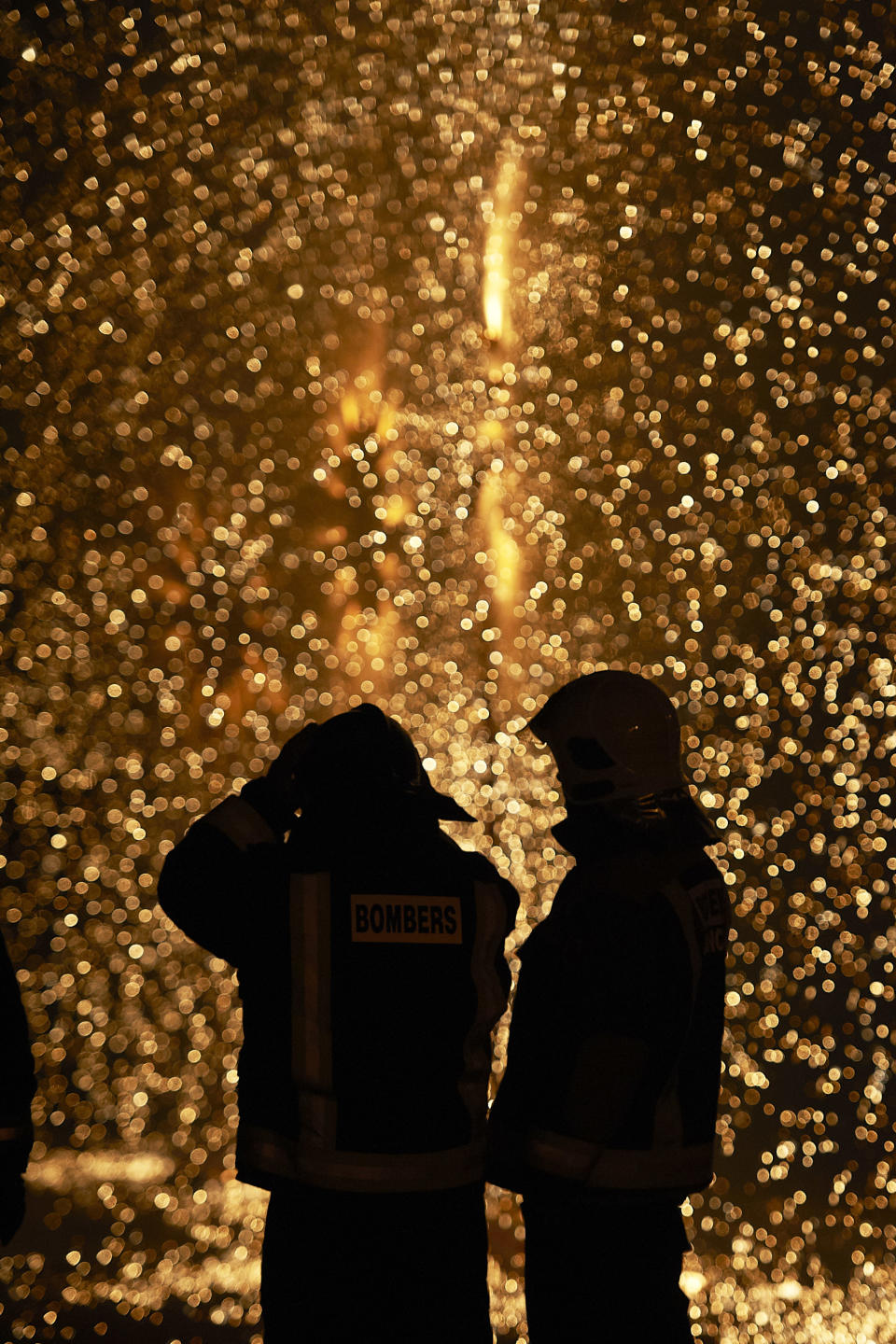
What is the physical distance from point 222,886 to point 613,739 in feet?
1.14

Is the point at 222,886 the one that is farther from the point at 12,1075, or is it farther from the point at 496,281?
the point at 496,281

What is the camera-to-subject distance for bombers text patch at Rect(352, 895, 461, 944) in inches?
42.1

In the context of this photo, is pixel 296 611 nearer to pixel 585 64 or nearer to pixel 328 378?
pixel 328 378

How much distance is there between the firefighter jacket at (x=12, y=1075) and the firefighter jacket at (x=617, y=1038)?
38 centimetres

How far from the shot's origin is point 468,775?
6.34ft

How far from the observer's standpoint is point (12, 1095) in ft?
3.50

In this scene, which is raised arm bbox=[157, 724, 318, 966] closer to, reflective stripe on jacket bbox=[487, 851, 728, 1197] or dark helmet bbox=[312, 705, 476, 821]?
dark helmet bbox=[312, 705, 476, 821]

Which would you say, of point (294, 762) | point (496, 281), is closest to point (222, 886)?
point (294, 762)

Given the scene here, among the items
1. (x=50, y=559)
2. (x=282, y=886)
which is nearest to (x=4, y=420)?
(x=50, y=559)

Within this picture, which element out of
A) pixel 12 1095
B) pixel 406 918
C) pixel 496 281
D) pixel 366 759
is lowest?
pixel 12 1095

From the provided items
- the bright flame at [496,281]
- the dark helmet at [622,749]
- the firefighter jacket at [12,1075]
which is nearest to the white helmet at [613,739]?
the dark helmet at [622,749]

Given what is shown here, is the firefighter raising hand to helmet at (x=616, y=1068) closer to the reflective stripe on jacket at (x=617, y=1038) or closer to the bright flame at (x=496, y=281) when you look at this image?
the reflective stripe on jacket at (x=617, y=1038)

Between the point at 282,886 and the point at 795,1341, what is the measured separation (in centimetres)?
112

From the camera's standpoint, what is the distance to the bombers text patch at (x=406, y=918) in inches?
42.1
